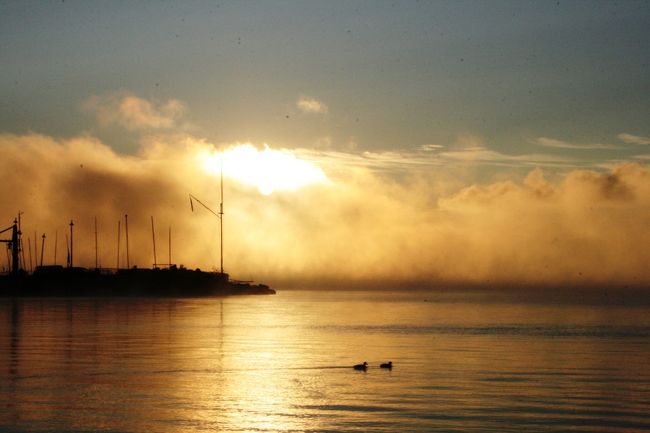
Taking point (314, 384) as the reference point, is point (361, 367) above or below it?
above

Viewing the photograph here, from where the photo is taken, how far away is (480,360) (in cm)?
5966

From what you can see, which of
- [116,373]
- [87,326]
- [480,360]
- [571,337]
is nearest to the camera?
[116,373]

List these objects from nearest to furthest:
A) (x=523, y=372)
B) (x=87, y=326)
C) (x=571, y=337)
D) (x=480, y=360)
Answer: (x=523, y=372) < (x=480, y=360) < (x=571, y=337) < (x=87, y=326)

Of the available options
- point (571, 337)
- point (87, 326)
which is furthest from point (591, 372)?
point (87, 326)

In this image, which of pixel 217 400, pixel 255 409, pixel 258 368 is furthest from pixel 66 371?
pixel 255 409

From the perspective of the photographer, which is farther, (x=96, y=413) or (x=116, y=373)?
(x=116, y=373)

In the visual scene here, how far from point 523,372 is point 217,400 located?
21.4 m

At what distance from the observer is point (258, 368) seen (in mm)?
51938

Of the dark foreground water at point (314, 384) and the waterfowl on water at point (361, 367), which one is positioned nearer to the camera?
the dark foreground water at point (314, 384)

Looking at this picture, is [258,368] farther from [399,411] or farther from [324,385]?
[399,411]

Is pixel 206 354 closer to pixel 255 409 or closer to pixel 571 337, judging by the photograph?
pixel 255 409

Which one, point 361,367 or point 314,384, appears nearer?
point 314,384

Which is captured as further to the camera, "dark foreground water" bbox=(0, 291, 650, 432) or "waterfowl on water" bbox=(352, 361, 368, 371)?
"waterfowl on water" bbox=(352, 361, 368, 371)

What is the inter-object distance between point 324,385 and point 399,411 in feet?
29.0
